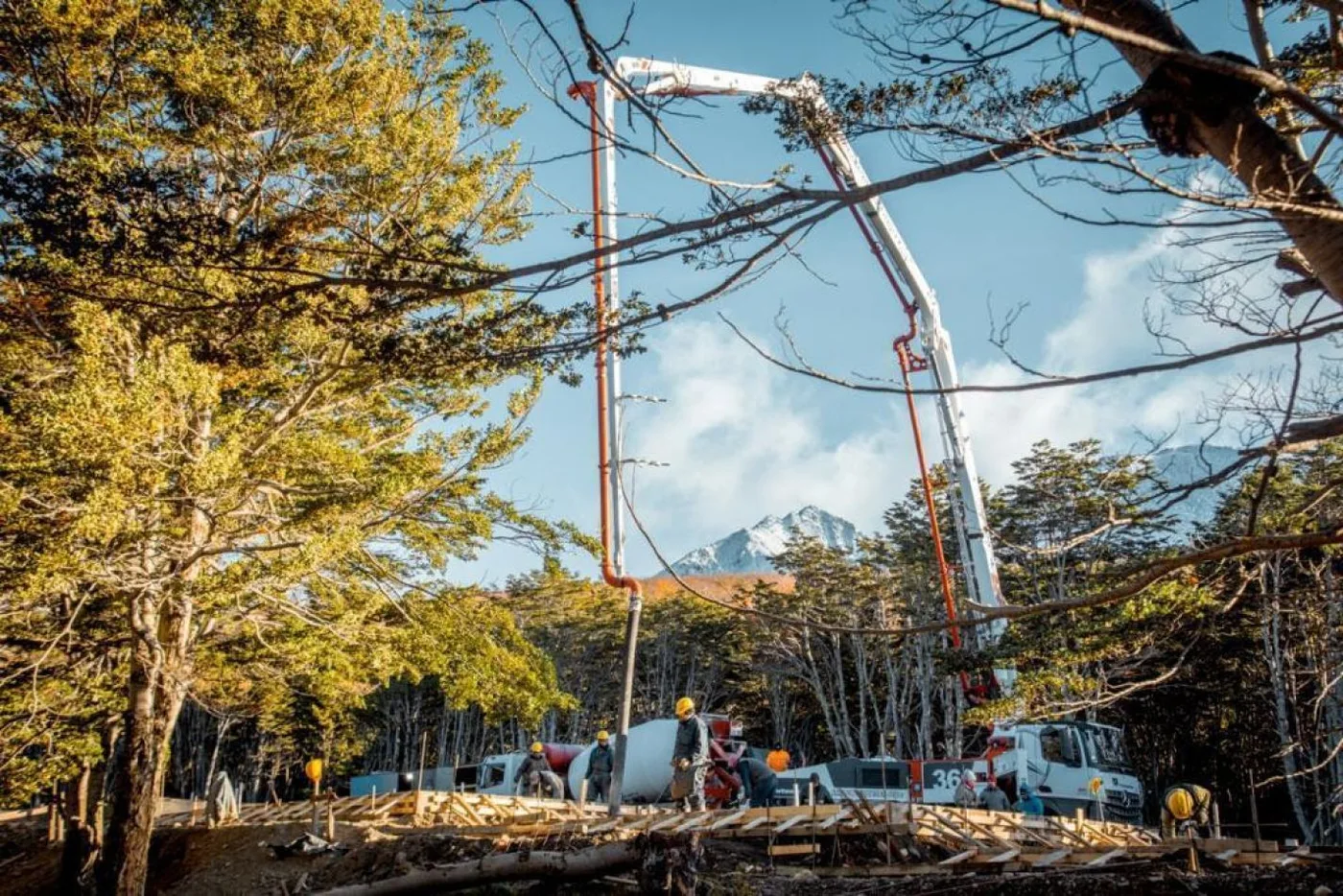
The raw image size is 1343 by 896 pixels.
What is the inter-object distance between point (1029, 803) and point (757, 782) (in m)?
5.74

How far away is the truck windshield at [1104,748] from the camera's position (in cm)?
1856

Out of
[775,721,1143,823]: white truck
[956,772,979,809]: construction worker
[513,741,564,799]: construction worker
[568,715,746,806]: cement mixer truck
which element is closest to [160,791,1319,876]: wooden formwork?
[956,772,979,809]: construction worker

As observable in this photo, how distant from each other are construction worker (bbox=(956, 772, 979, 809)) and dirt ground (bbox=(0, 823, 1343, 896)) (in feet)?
23.5

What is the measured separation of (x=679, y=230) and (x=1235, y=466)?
2718mm

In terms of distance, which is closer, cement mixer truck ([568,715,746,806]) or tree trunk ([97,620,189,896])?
tree trunk ([97,620,189,896])

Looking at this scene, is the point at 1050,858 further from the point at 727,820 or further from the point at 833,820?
the point at 727,820

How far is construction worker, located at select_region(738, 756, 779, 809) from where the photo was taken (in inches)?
554

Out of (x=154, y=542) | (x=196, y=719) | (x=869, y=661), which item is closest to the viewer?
(x=154, y=542)

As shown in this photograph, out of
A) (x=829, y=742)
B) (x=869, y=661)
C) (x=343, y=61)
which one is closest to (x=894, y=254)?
(x=343, y=61)

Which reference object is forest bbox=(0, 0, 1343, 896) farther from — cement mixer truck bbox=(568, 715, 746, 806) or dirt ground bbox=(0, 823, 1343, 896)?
cement mixer truck bbox=(568, 715, 746, 806)

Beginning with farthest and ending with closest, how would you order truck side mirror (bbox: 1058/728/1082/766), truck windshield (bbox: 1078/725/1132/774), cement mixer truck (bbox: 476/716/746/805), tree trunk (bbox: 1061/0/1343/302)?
cement mixer truck (bbox: 476/716/746/805) → truck windshield (bbox: 1078/725/1132/774) → truck side mirror (bbox: 1058/728/1082/766) → tree trunk (bbox: 1061/0/1343/302)

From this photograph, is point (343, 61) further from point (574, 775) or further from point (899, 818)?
point (574, 775)

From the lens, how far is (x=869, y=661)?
35.4 meters

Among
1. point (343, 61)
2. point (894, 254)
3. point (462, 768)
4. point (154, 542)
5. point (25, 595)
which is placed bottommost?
point (462, 768)
